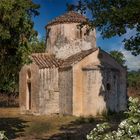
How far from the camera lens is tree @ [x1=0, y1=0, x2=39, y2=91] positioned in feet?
62.8

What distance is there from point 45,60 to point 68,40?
2.97 meters

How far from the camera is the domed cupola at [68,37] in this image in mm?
36594

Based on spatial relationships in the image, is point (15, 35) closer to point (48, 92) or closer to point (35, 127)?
point (35, 127)

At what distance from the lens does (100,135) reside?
320 inches

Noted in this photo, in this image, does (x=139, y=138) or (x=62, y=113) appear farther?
(x=62, y=113)

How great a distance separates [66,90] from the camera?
33.2 m

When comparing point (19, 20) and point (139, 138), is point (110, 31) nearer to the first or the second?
point (19, 20)

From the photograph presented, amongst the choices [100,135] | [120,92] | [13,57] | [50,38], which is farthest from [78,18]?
[100,135]

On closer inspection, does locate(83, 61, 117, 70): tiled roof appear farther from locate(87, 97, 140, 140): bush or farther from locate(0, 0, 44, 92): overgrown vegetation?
locate(87, 97, 140, 140): bush

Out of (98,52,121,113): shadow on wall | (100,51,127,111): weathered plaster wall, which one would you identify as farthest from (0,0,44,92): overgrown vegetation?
(100,51,127,111): weathered plaster wall

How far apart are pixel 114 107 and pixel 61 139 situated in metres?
12.2

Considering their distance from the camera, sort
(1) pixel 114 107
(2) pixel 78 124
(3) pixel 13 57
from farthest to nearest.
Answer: (1) pixel 114 107, (2) pixel 78 124, (3) pixel 13 57

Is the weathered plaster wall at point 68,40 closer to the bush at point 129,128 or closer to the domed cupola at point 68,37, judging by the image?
the domed cupola at point 68,37

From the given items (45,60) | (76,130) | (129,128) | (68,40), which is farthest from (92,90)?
(129,128)
